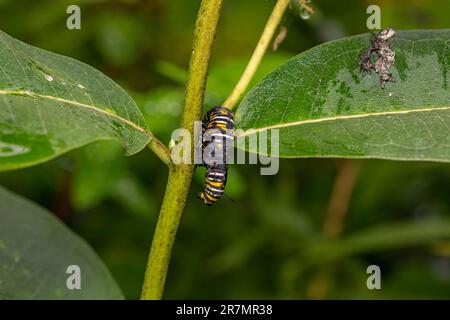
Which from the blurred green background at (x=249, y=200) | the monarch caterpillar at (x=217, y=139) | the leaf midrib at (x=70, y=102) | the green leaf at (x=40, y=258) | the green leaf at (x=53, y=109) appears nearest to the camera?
the green leaf at (x=53, y=109)

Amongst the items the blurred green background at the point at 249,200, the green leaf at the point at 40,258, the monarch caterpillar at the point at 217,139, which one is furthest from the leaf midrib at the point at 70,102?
the blurred green background at the point at 249,200

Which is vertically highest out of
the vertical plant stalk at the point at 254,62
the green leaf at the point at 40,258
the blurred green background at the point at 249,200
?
the blurred green background at the point at 249,200

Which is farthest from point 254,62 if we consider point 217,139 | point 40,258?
point 40,258

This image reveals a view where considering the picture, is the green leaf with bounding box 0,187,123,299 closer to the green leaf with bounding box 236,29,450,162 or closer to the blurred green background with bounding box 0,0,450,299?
the green leaf with bounding box 236,29,450,162

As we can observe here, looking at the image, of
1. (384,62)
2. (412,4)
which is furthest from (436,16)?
(384,62)

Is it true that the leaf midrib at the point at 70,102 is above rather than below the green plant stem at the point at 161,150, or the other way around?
above

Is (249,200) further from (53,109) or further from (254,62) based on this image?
(53,109)

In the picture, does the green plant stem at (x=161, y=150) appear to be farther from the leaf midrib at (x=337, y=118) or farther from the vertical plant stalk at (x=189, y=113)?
the leaf midrib at (x=337, y=118)
